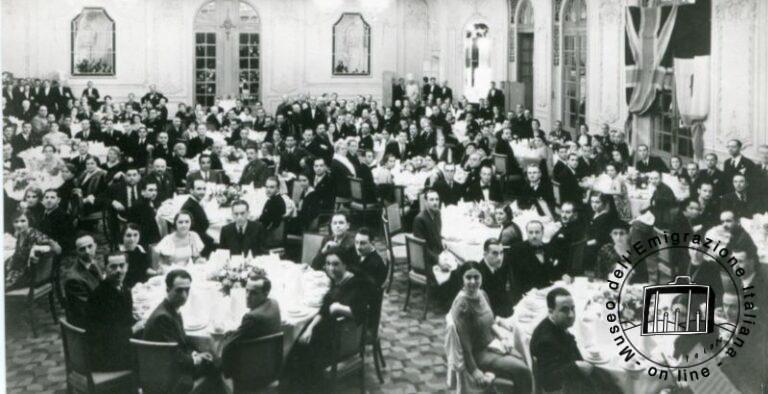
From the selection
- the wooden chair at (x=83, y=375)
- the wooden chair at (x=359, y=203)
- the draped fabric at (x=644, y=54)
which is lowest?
the wooden chair at (x=83, y=375)

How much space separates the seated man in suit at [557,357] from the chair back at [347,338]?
1077 mm

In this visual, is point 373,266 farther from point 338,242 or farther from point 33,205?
point 33,205

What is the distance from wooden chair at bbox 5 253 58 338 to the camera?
549 centimetres

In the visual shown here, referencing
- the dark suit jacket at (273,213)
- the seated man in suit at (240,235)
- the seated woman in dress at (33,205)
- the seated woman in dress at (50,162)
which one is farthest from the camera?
the seated woman in dress at (50,162)

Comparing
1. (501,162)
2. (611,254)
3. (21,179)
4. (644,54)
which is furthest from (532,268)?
(644,54)

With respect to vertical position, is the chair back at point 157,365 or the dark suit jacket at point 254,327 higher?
the dark suit jacket at point 254,327

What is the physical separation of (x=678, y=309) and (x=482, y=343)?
130 centimetres

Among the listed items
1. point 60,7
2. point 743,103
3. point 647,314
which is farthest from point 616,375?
point 60,7

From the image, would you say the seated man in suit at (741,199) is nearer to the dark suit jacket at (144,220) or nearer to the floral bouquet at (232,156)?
the dark suit jacket at (144,220)

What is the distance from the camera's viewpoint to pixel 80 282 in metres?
4.77

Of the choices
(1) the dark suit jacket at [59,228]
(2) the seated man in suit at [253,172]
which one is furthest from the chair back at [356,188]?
(1) the dark suit jacket at [59,228]

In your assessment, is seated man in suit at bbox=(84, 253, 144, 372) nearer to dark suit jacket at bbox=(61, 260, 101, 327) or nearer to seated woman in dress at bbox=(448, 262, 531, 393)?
dark suit jacket at bbox=(61, 260, 101, 327)

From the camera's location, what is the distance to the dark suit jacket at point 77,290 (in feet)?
14.6

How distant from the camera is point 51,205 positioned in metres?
6.12
